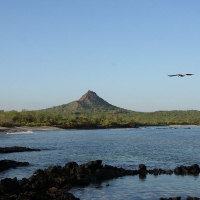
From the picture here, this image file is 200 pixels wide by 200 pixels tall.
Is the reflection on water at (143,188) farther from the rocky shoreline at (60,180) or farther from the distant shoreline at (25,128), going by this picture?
the distant shoreline at (25,128)

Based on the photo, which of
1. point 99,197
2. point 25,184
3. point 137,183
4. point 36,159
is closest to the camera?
point 99,197

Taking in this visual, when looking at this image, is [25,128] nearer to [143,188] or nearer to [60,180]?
[60,180]

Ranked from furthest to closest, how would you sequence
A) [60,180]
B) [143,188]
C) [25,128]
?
[25,128] < [60,180] < [143,188]

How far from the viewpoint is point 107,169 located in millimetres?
41719

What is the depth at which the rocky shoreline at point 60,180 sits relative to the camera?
28.8 metres

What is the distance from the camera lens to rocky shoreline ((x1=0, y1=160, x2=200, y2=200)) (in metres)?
28.8

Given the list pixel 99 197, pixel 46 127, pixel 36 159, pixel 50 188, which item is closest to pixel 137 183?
pixel 99 197

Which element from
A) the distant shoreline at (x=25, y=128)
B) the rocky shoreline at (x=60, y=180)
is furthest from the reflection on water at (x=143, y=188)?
the distant shoreline at (x=25, y=128)

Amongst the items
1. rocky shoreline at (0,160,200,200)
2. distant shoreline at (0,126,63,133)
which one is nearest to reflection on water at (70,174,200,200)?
rocky shoreline at (0,160,200,200)

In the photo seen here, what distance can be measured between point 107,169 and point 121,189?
25.9 ft

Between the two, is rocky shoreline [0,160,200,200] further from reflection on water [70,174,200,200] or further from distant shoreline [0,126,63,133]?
distant shoreline [0,126,63,133]

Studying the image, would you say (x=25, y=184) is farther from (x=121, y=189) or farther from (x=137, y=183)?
(x=137, y=183)

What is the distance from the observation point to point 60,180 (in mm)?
34844

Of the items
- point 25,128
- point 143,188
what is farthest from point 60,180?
point 25,128
